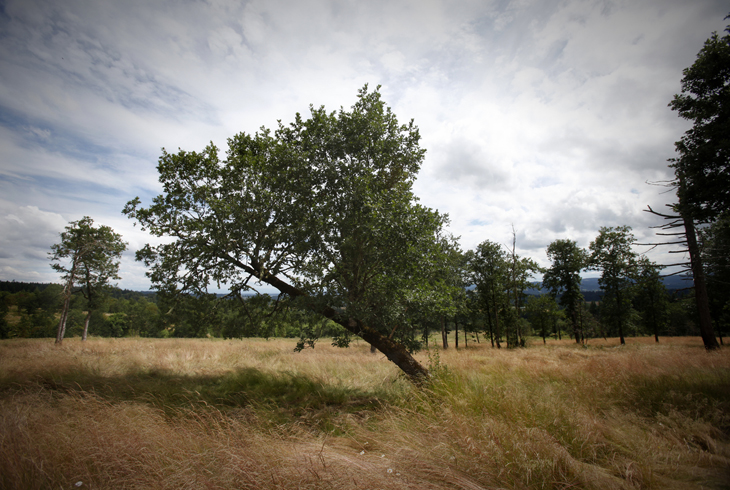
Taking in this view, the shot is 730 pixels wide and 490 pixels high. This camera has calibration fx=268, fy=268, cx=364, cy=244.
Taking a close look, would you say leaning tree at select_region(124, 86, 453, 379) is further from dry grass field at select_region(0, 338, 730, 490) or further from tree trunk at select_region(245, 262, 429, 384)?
dry grass field at select_region(0, 338, 730, 490)

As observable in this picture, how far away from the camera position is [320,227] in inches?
316

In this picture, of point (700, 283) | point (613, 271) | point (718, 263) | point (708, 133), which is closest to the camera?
point (708, 133)

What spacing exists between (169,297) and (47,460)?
17.7 ft

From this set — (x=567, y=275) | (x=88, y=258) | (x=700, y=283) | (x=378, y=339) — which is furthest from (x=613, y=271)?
(x=88, y=258)

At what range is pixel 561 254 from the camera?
99.2 feet

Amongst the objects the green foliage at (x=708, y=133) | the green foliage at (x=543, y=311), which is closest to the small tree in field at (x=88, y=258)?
the green foliage at (x=708, y=133)

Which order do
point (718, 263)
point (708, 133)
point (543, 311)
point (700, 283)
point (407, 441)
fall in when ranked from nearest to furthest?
point (407, 441) < point (708, 133) < point (700, 283) < point (718, 263) < point (543, 311)

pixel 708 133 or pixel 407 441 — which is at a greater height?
pixel 708 133

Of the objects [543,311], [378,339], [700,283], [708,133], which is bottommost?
[543,311]

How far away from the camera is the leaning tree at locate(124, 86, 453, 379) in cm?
764

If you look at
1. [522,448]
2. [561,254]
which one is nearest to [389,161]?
[522,448]

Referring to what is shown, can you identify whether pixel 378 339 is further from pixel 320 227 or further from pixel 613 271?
pixel 613 271

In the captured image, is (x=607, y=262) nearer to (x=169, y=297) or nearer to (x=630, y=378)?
(x=630, y=378)

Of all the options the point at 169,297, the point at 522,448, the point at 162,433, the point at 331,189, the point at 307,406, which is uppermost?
the point at 331,189
